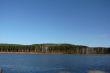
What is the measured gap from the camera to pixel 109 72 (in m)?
92.3

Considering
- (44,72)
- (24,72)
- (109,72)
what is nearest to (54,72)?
(44,72)

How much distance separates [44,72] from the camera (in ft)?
296

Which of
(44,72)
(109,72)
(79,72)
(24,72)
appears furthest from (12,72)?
(109,72)

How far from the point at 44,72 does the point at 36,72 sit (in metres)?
2.58

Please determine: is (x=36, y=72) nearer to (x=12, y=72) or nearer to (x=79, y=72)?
(x=12, y=72)

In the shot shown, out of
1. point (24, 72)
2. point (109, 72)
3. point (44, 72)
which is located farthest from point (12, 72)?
point (109, 72)

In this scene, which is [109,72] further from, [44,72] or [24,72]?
[24,72]

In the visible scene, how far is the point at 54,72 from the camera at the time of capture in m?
89.0

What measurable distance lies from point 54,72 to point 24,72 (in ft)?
30.8

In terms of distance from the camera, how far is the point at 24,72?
8800 cm

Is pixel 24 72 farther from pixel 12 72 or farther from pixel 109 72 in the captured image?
pixel 109 72

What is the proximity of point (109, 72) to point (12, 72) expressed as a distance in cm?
3129

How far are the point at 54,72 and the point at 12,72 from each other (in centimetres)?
1307

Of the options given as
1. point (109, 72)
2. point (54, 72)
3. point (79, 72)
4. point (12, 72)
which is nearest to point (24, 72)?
point (12, 72)
